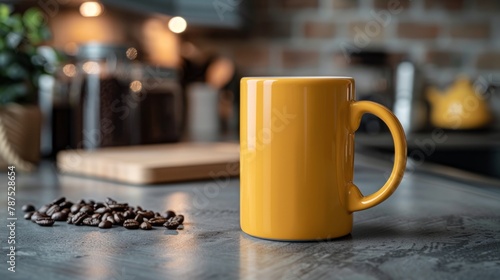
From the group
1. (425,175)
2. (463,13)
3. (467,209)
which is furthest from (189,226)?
(463,13)

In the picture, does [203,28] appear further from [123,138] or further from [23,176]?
[23,176]

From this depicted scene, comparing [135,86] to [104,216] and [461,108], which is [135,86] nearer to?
[104,216]

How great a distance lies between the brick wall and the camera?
Answer: 8.07 feet

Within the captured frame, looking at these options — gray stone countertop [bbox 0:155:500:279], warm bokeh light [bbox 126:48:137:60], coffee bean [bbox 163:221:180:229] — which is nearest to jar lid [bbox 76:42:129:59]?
warm bokeh light [bbox 126:48:137:60]

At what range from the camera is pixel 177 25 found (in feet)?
7.55

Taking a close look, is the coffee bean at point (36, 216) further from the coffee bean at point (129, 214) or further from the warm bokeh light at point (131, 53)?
the warm bokeh light at point (131, 53)

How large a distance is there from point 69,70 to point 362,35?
1206 millimetres

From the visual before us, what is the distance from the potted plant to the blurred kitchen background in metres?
0.45

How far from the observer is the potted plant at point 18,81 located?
4.52 ft

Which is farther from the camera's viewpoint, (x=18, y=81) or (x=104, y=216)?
(x=18, y=81)

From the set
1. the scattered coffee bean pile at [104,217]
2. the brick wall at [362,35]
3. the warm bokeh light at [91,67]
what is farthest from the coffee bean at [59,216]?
the brick wall at [362,35]

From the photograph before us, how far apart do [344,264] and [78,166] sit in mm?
841

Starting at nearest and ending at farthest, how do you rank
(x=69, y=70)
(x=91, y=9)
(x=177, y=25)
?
(x=69, y=70)
(x=91, y=9)
(x=177, y=25)

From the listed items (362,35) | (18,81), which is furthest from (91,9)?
(362,35)
